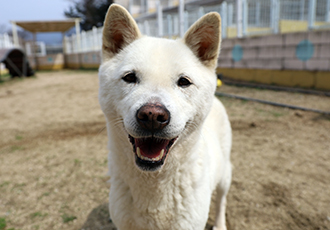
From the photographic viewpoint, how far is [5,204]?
113 inches

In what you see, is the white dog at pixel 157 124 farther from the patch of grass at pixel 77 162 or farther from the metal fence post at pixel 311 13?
the metal fence post at pixel 311 13

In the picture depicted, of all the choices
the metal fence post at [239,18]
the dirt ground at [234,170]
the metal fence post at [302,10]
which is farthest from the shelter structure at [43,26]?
the metal fence post at [302,10]

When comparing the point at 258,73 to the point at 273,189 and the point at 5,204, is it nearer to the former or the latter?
the point at 273,189

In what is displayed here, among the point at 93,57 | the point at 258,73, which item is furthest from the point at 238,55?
the point at 93,57

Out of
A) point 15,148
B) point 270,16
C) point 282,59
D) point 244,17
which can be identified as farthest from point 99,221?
point 244,17

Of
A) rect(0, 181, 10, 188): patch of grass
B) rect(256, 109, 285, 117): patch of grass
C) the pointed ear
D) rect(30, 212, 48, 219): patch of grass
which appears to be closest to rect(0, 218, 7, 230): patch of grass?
rect(30, 212, 48, 219): patch of grass

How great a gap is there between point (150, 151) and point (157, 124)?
0.76ft

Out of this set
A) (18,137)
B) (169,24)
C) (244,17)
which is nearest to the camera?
(18,137)

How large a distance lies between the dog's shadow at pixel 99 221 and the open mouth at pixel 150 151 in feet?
4.55

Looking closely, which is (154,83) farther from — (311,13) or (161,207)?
(311,13)

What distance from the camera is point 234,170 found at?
137 inches

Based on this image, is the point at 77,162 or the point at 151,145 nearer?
the point at 151,145

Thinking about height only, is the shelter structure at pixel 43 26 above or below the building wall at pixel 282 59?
above

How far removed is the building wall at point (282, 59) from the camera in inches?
269
